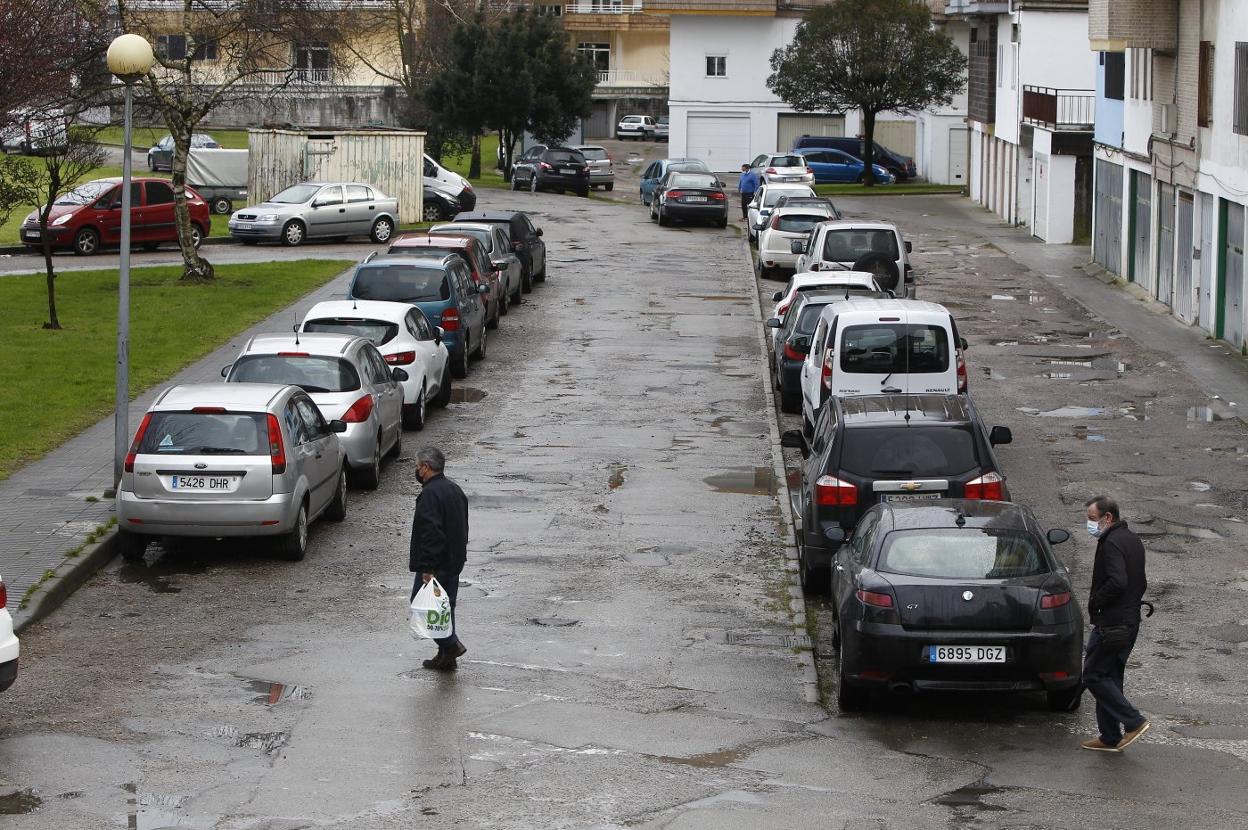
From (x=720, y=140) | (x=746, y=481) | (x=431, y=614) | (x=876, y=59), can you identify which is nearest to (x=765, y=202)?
(x=876, y=59)

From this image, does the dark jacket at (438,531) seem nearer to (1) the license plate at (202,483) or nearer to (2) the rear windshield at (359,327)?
(1) the license plate at (202,483)

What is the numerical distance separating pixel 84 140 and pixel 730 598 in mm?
19083

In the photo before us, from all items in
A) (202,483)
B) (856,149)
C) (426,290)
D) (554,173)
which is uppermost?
(856,149)

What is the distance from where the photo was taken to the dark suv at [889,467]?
13945 mm

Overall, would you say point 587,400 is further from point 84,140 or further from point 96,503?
point 84,140

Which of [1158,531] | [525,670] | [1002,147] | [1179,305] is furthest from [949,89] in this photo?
[525,670]

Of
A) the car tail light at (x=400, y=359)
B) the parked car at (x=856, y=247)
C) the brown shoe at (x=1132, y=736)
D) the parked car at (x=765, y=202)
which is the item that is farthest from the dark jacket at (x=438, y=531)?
the parked car at (x=765, y=202)

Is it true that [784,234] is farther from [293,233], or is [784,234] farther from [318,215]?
[293,233]

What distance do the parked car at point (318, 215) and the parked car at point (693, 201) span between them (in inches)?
306

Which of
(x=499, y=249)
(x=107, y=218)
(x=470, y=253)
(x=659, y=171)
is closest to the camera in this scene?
(x=470, y=253)

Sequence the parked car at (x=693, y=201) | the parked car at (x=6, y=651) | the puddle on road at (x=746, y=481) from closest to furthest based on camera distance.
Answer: the parked car at (x=6, y=651) → the puddle on road at (x=746, y=481) → the parked car at (x=693, y=201)

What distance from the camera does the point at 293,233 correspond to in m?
41.6

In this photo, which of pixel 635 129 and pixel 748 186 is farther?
pixel 635 129

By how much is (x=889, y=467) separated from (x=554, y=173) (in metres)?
43.7
